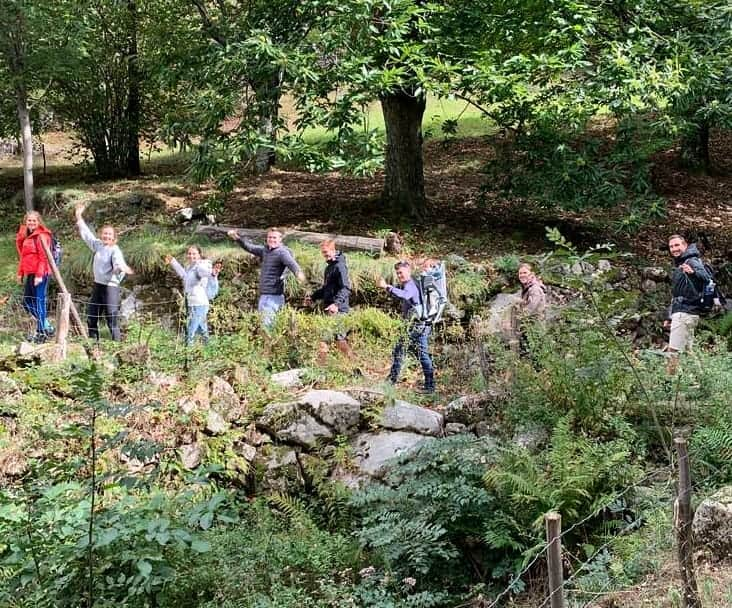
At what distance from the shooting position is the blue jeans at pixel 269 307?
866cm

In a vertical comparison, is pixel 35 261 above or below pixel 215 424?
above

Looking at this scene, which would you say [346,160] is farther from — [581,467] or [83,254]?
[581,467]

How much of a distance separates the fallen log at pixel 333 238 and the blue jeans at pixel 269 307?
1993mm

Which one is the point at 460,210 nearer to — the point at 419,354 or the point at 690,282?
the point at 419,354

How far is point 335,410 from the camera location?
7039 mm

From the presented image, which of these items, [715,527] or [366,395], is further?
[366,395]

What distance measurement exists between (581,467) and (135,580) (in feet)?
9.88

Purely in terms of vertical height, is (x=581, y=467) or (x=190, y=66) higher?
(x=190, y=66)

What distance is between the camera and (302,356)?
8.47m

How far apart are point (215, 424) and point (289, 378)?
115 cm

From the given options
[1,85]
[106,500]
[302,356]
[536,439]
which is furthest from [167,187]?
[536,439]

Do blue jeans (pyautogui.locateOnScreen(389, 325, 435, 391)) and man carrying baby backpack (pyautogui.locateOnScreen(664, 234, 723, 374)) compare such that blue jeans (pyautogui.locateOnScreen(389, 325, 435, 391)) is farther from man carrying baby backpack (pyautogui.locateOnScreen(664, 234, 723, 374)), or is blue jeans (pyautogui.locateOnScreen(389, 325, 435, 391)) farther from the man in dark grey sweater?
man carrying baby backpack (pyautogui.locateOnScreen(664, 234, 723, 374))

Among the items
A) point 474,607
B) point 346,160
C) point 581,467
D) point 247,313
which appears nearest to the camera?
point 474,607

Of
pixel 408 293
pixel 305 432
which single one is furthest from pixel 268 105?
pixel 305 432
